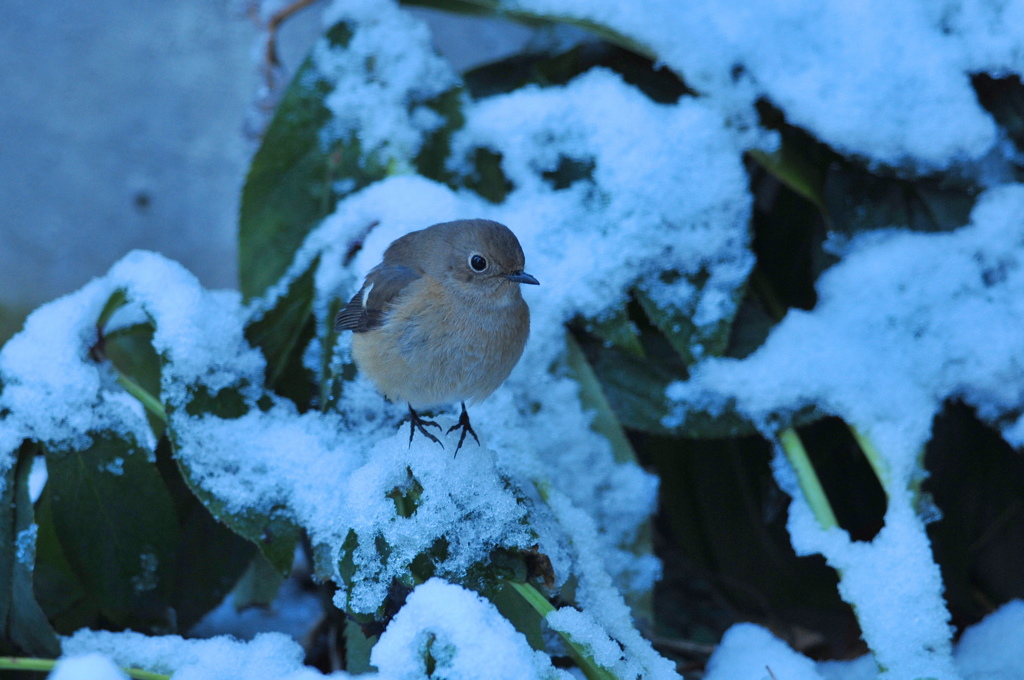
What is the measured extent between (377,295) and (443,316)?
0.38ft

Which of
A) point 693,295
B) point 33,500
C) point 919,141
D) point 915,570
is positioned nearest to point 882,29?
point 919,141

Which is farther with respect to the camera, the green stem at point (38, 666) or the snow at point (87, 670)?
the green stem at point (38, 666)

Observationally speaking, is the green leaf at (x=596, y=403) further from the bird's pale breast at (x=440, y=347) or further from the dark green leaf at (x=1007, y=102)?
the dark green leaf at (x=1007, y=102)

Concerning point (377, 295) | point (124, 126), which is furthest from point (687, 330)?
point (124, 126)

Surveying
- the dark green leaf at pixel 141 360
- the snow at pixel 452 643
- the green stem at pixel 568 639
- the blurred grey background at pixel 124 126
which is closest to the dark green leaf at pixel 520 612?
the green stem at pixel 568 639

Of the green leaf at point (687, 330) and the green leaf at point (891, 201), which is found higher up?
the green leaf at point (891, 201)

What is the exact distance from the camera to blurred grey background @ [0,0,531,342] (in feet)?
7.56

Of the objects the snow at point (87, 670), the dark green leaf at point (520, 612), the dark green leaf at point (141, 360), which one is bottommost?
the dark green leaf at point (520, 612)

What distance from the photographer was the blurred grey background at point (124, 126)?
7.56ft

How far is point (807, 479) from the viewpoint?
1353 mm

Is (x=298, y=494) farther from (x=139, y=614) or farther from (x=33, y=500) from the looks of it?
(x=33, y=500)

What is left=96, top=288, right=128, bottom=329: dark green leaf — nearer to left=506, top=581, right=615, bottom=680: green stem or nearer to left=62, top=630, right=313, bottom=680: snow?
left=62, top=630, right=313, bottom=680: snow

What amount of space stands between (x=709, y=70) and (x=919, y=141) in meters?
0.41

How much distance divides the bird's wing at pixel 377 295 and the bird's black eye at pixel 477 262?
93 mm
